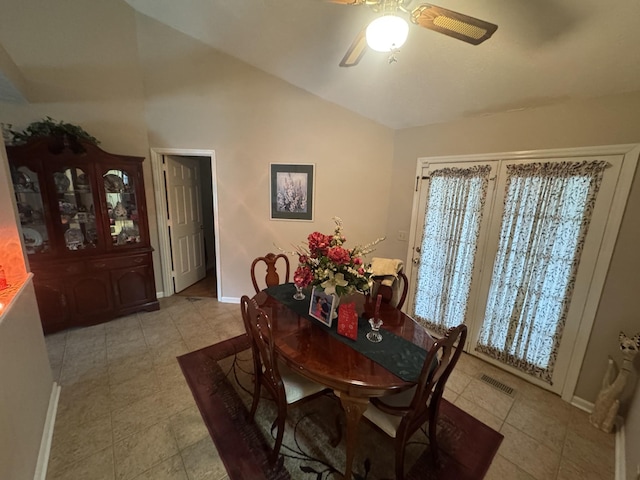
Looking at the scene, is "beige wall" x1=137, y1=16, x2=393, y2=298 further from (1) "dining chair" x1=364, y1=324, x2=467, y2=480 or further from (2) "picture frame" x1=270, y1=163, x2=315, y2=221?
(1) "dining chair" x1=364, y1=324, x2=467, y2=480

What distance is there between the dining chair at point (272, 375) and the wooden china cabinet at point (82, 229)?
7.77 feet

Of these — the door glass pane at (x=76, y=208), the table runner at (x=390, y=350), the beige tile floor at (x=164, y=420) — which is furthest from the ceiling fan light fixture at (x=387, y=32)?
the door glass pane at (x=76, y=208)

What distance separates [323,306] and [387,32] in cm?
149

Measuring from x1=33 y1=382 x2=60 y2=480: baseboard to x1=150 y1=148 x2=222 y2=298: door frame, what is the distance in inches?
69.5

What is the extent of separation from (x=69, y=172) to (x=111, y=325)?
1.73 metres

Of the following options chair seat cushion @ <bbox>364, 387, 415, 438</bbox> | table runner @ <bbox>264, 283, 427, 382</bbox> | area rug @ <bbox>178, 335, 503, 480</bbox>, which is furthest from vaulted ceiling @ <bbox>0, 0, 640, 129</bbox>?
area rug @ <bbox>178, 335, 503, 480</bbox>

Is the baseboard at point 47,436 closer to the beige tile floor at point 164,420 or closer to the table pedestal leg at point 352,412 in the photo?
the beige tile floor at point 164,420

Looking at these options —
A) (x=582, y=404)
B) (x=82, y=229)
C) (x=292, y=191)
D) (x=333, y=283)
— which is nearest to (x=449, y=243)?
(x=582, y=404)

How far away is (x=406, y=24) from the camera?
1.14 metres

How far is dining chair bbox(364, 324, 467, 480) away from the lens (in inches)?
46.0

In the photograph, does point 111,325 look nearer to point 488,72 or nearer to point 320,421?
point 320,421

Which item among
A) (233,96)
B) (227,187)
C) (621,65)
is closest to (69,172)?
(227,187)

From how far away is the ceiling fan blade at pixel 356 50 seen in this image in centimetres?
132

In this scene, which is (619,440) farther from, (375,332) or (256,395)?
(256,395)
